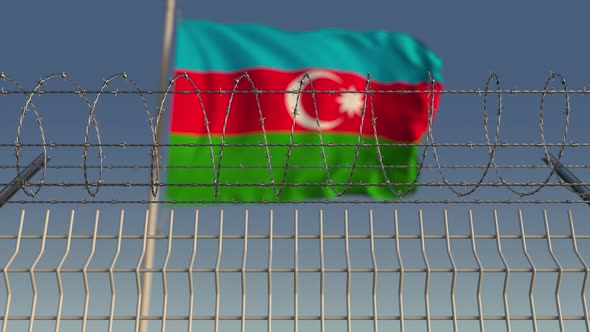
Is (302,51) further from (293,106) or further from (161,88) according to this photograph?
(161,88)

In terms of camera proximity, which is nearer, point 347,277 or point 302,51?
point 347,277

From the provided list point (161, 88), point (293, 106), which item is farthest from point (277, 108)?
point (161, 88)

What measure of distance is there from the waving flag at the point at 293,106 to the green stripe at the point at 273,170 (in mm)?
18

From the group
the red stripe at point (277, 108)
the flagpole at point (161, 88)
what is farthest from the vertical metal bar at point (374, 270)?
the red stripe at point (277, 108)

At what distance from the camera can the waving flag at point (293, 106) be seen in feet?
40.8

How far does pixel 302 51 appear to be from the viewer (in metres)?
13.9

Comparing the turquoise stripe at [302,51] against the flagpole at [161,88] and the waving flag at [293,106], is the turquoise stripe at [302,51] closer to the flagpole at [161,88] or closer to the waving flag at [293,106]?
the waving flag at [293,106]

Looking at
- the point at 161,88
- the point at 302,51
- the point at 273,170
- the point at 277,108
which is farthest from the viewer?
the point at 302,51

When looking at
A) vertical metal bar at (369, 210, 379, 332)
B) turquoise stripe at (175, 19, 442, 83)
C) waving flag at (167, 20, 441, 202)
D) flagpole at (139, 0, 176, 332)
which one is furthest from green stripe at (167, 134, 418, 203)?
vertical metal bar at (369, 210, 379, 332)

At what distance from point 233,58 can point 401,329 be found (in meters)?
8.50

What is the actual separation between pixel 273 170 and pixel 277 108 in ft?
3.99

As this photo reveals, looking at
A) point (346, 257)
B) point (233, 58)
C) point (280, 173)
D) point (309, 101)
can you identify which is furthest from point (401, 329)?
point (233, 58)

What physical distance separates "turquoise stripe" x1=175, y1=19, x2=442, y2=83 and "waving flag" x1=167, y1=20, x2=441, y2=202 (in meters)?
0.02

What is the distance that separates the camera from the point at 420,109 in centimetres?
1346
